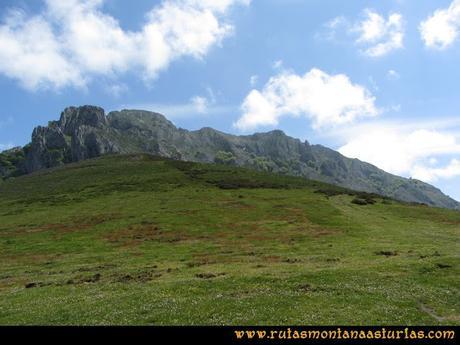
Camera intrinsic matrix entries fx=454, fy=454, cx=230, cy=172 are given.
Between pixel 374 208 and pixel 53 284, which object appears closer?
pixel 53 284

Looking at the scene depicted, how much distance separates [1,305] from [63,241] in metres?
34.9

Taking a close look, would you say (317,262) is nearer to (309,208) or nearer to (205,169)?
(309,208)

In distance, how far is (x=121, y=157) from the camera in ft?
629

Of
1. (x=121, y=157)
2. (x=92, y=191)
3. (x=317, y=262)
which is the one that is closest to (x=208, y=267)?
(x=317, y=262)

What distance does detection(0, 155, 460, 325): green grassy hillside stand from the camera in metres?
27.2

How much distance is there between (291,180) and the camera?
14788cm

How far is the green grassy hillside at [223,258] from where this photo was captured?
2725 centimetres

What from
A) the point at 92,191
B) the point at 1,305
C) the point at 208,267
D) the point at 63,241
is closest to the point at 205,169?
the point at 92,191

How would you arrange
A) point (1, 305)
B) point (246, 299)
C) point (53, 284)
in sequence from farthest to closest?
1. point (53, 284)
2. point (1, 305)
3. point (246, 299)

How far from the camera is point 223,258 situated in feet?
159
